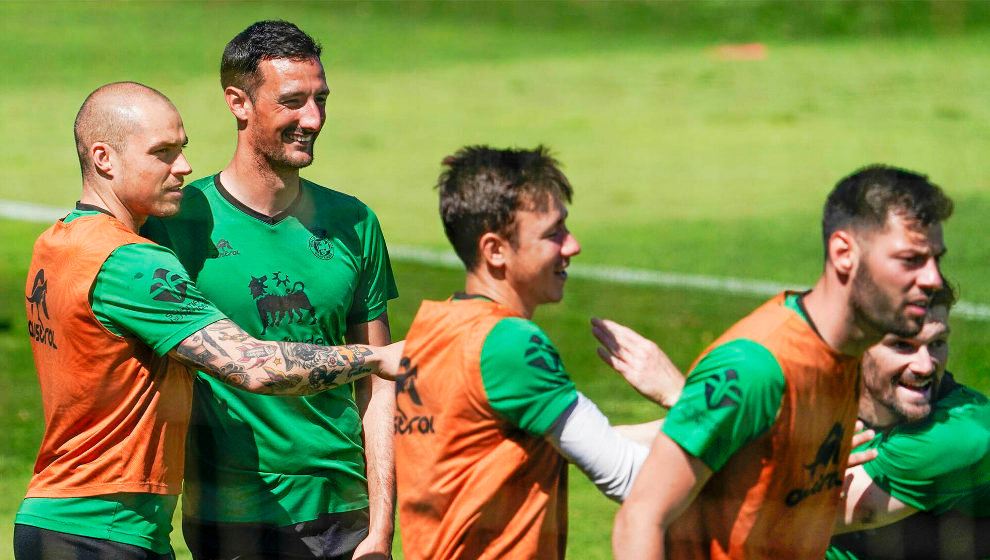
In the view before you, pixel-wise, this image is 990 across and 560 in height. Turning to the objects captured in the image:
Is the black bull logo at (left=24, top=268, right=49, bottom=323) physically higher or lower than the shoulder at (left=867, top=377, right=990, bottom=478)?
higher

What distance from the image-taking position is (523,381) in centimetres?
291

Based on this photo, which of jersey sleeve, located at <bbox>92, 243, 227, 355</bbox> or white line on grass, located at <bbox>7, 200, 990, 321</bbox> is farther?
white line on grass, located at <bbox>7, 200, 990, 321</bbox>

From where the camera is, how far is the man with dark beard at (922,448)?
3.59m

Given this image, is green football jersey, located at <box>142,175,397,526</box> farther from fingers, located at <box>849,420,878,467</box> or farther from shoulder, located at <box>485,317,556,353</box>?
fingers, located at <box>849,420,878,467</box>

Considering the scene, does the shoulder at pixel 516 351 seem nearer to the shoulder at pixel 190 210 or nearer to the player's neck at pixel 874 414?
the player's neck at pixel 874 414

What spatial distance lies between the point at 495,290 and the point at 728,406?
64 centimetres

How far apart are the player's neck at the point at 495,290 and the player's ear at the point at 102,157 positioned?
1.24m

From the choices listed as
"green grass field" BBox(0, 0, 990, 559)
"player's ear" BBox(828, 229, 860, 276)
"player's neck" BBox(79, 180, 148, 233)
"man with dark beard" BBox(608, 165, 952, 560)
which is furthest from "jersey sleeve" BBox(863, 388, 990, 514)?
"green grass field" BBox(0, 0, 990, 559)

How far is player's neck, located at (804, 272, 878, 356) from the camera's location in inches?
116

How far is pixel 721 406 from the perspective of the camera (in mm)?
2816

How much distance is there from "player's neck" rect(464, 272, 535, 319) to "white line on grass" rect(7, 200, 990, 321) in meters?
8.25

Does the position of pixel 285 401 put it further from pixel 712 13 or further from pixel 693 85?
pixel 712 13

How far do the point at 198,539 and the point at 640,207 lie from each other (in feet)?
42.9

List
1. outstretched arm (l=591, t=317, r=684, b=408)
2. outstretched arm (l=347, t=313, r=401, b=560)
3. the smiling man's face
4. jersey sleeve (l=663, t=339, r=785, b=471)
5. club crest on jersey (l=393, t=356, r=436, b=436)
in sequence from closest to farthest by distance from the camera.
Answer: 1. jersey sleeve (l=663, t=339, r=785, b=471)
2. club crest on jersey (l=393, t=356, r=436, b=436)
3. outstretched arm (l=591, t=317, r=684, b=408)
4. the smiling man's face
5. outstretched arm (l=347, t=313, r=401, b=560)
